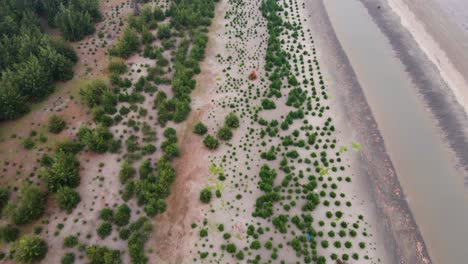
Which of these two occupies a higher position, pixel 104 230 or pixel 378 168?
pixel 378 168

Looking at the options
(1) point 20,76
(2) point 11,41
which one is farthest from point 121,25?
(1) point 20,76

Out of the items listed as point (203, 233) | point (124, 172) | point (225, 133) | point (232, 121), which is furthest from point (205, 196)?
point (232, 121)

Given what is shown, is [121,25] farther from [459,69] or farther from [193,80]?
[459,69]

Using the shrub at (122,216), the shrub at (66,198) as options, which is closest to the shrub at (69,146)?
the shrub at (66,198)

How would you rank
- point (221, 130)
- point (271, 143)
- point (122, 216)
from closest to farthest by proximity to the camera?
point (122, 216), point (221, 130), point (271, 143)

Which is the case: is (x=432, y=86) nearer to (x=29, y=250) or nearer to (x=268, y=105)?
(x=268, y=105)

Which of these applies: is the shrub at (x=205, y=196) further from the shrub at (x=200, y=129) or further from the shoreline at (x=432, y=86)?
the shoreline at (x=432, y=86)

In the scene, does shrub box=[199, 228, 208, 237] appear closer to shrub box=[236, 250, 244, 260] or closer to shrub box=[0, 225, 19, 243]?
→ shrub box=[236, 250, 244, 260]
